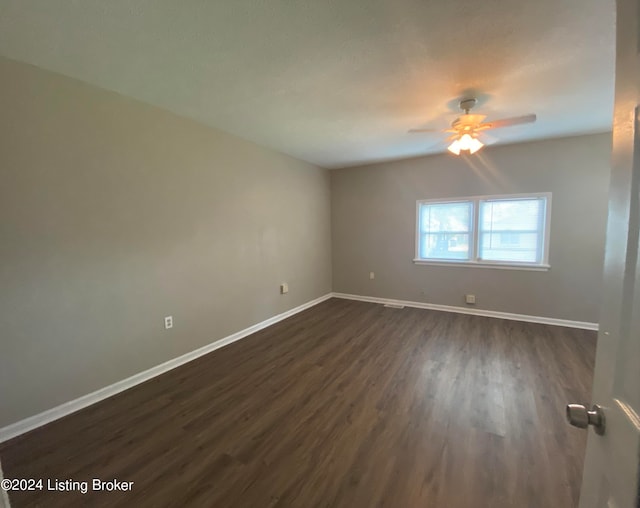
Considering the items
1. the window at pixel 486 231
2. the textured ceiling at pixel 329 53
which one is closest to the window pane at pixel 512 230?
the window at pixel 486 231

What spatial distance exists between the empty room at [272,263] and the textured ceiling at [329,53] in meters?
0.02

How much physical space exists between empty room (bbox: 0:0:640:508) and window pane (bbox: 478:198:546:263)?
0.12ft

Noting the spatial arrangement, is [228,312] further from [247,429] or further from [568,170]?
[568,170]

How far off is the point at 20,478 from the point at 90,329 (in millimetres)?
949

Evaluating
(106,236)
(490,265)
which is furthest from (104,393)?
(490,265)

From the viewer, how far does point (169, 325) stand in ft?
9.13

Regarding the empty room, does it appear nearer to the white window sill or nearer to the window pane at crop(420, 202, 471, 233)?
the white window sill

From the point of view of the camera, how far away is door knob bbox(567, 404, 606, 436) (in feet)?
2.11

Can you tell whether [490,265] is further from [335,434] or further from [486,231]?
[335,434]

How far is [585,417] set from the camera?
0.66 meters

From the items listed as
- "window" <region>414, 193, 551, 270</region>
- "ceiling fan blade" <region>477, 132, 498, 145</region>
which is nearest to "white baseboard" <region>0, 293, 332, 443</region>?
"window" <region>414, 193, 551, 270</region>

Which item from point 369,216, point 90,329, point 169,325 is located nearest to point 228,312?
point 169,325

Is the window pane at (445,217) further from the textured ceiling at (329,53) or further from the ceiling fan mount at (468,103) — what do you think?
the ceiling fan mount at (468,103)

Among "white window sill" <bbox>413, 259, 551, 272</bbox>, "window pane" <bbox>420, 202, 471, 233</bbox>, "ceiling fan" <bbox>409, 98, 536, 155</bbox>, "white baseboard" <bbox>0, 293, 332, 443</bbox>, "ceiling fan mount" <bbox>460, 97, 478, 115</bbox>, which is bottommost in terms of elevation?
"white baseboard" <bbox>0, 293, 332, 443</bbox>
